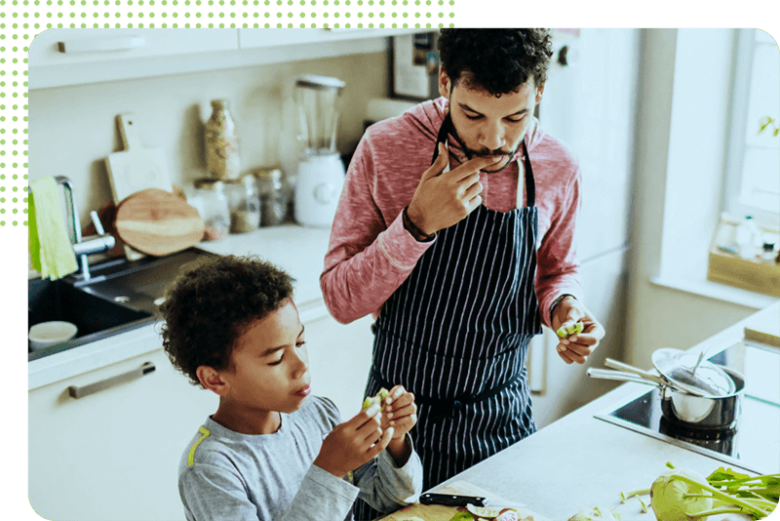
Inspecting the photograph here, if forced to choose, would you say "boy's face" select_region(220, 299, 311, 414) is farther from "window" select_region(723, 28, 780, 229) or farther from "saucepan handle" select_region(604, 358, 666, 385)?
"window" select_region(723, 28, 780, 229)

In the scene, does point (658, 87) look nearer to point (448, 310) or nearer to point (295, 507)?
point (448, 310)

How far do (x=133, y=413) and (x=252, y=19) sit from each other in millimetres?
840

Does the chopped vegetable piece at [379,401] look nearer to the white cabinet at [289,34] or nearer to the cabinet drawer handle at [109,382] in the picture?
the cabinet drawer handle at [109,382]

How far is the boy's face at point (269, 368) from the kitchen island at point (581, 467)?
288 millimetres

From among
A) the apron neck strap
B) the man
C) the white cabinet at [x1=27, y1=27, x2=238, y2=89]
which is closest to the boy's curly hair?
the man

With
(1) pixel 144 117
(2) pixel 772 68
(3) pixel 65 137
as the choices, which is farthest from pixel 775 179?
(3) pixel 65 137

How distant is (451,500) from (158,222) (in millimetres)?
1130

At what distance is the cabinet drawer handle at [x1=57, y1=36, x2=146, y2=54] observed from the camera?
1.46 m

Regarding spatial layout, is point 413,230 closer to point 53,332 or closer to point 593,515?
point 593,515

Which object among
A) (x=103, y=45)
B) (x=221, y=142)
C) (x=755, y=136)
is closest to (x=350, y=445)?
(x=103, y=45)

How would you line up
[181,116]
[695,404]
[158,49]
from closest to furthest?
[695,404], [158,49], [181,116]

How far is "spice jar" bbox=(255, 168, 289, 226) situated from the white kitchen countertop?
0.15ft

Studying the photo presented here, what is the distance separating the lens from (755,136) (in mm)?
2475

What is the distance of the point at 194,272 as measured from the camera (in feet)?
3.27
